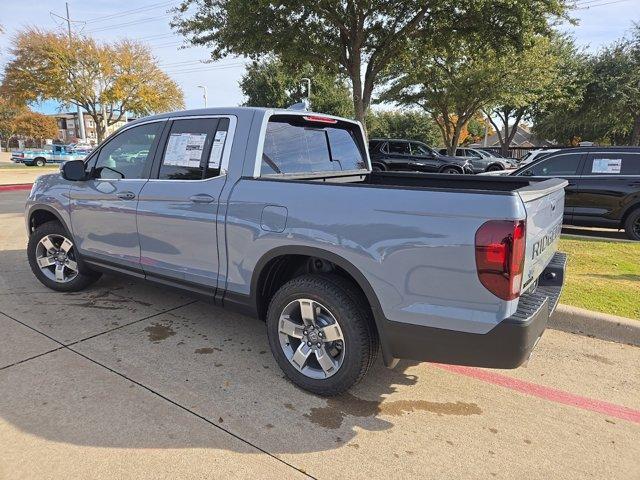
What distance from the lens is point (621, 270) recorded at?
562cm

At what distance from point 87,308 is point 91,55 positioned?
106 ft

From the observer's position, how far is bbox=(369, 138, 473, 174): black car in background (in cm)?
1783

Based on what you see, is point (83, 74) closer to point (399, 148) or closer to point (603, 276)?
point (399, 148)

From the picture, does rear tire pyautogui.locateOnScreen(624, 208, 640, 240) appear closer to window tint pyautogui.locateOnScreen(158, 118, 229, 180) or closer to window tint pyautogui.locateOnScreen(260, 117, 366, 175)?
window tint pyautogui.locateOnScreen(260, 117, 366, 175)

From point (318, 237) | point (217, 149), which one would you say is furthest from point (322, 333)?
point (217, 149)

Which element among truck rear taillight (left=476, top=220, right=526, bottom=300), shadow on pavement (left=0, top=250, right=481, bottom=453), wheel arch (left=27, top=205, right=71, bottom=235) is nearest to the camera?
truck rear taillight (left=476, top=220, right=526, bottom=300)

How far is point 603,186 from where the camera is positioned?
25.8 feet

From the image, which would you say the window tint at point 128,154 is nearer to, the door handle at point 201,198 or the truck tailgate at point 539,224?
the door handle at point 201,198

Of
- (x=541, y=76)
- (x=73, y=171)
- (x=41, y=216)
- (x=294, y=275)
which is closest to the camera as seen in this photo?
(x=294, y=275)

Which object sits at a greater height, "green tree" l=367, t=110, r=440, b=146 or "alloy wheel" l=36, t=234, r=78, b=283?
"green tree" l=367, t=110, r=440, b=146

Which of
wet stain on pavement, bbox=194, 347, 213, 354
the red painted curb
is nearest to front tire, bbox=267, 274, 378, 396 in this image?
wet stain on pavement, bbox=194, 347, 213, 354

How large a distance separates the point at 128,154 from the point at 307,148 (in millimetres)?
1653

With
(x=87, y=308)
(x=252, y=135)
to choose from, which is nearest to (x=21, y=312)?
(x=87, y=308)

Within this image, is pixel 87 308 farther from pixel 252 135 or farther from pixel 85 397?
pixel 252 135
